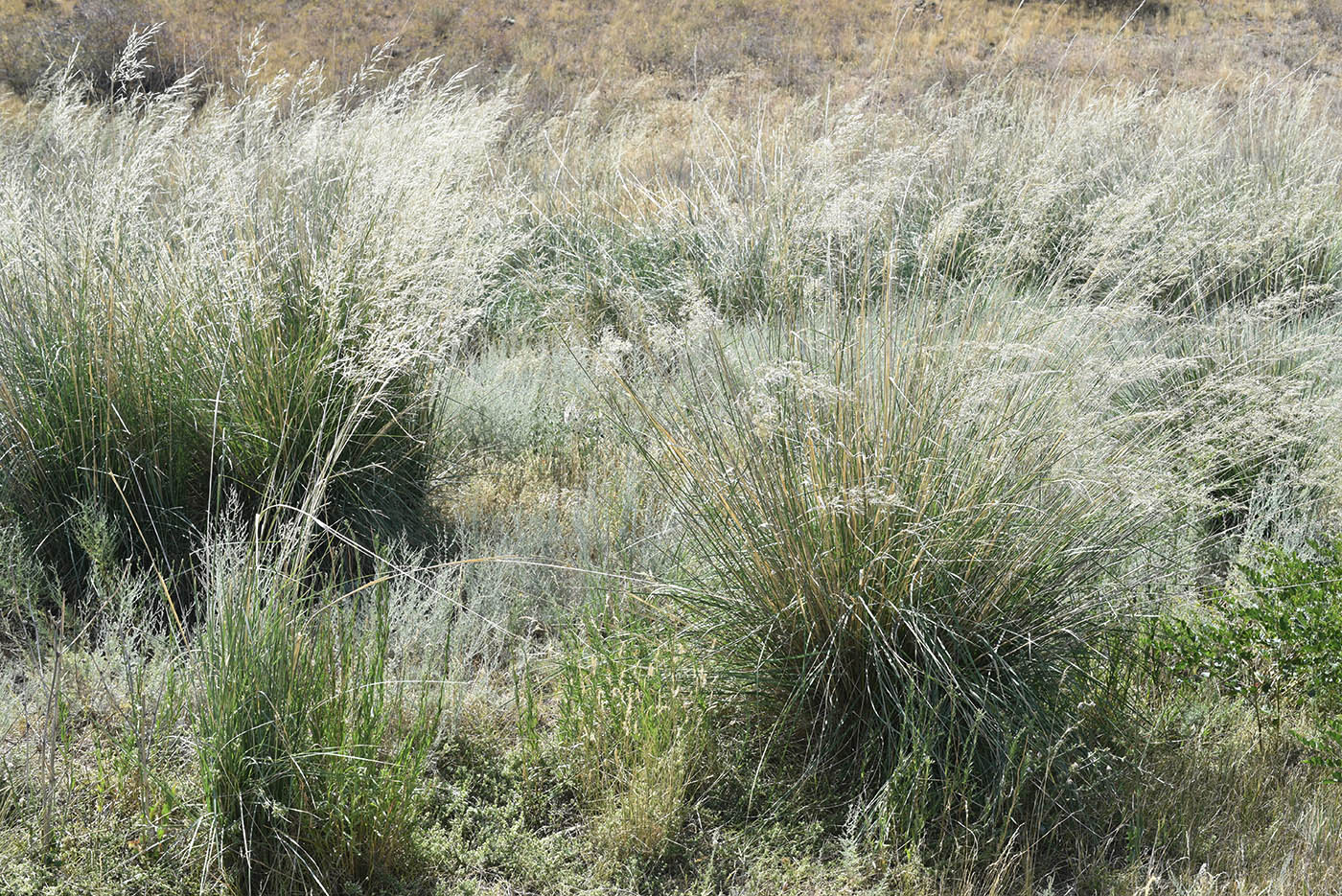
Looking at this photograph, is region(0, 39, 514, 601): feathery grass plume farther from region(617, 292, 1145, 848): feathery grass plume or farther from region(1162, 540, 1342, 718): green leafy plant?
region(1162, 540, 1342, 718): green leafy plant

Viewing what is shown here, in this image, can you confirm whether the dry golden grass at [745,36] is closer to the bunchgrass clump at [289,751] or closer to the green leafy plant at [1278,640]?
the green leafy plant at [1278,640]

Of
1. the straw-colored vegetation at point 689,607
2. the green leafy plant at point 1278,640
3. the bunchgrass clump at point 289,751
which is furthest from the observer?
the green leafy plant at point 1278,640

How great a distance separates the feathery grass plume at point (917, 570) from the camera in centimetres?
219

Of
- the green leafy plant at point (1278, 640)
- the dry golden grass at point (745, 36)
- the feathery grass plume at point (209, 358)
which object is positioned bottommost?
the green leafy plant at point (1278, 640)

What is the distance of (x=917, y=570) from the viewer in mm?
2225

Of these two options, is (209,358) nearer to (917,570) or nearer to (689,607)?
(689,607)

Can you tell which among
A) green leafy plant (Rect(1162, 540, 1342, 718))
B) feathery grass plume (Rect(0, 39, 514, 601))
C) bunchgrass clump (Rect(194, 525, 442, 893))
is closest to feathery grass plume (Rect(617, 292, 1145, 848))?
green leafy plant (Rect(1162, 540, 1342, 718))

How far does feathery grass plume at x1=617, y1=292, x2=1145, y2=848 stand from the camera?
219cm

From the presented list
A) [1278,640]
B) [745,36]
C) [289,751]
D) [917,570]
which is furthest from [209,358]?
[745,36]

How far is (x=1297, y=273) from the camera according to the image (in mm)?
4855

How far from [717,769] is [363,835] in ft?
2.67

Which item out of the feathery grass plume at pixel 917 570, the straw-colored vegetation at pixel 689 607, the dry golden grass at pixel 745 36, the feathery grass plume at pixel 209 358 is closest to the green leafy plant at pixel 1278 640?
the straw-colored vegetation at pixel 689 607

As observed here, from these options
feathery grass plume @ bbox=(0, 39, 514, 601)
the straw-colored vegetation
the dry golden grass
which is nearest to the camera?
the straw-colored vegetation

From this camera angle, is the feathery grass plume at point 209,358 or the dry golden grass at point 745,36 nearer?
the feathery grass plume at point 209,358
